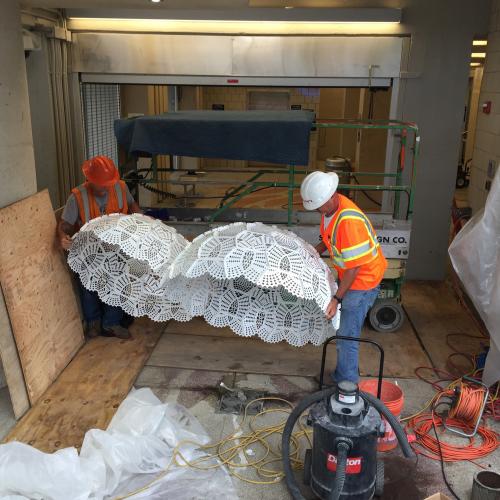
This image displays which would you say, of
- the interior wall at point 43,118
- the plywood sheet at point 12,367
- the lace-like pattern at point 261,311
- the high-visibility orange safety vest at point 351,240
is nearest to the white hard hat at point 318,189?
the high-visibility orange safety vest at point 351,240

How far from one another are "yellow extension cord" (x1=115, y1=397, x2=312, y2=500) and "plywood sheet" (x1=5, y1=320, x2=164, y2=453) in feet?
2.38

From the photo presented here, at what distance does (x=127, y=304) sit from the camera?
502cm

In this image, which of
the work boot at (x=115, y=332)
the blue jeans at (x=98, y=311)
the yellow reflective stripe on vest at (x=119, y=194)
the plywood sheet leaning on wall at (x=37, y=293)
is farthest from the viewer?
the work boot at (x=115, y=332)

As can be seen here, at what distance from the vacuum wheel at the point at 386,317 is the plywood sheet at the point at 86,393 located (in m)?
2.34

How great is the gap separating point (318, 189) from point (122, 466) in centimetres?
239

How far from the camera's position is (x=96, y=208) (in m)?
5.36

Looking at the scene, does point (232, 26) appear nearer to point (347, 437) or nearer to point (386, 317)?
point (386, 317)

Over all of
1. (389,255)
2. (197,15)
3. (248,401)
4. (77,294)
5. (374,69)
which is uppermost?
(197,15)

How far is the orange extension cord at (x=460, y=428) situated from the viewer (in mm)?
4133

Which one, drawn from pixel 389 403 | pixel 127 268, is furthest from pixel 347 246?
pixel 127 268

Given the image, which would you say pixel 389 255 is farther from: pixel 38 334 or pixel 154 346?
pixel 38 334

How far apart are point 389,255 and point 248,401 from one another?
219cm

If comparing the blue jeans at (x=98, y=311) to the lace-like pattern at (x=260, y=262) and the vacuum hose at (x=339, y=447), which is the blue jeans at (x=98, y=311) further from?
the vacuum hose at (x=339, y=447)

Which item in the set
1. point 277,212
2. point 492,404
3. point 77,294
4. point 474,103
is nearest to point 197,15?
point 277,212
